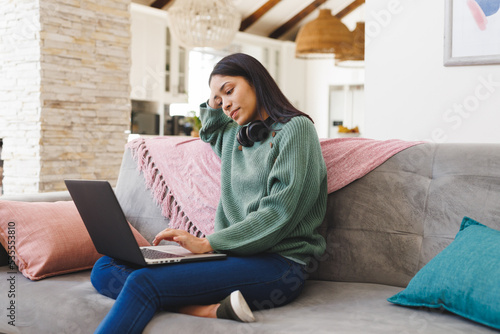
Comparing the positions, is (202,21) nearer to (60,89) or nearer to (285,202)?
(60,89)

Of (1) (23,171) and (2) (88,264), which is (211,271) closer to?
(2) (88,264)

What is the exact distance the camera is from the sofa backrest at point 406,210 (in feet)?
5.32

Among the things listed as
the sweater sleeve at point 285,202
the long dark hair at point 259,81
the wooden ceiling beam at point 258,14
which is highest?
the wooden ceiling beam at point 258,14

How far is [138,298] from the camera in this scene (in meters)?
1.37

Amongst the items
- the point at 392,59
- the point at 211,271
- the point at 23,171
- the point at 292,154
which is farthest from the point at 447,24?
the point at 23,171

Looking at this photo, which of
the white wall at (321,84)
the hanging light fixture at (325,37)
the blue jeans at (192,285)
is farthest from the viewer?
the white wall at (321,84)

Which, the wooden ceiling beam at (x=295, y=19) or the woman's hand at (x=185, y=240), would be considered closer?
the woman's hand at (x=185, y=240)

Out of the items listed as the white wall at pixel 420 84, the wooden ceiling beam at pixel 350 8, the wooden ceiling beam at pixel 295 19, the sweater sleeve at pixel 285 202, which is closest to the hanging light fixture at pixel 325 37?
the white wall at pixel 420 84

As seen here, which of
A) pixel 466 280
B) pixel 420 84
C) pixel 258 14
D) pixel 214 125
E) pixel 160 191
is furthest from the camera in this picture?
pixel 258 14

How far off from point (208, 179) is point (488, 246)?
3.33 feet

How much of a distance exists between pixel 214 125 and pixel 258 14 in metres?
6.70

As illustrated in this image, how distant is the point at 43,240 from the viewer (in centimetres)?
184

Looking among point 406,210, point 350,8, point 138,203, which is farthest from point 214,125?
point 350,8

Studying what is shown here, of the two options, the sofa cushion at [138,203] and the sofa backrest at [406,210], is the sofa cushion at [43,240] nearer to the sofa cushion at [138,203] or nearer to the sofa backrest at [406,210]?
the sofa cushion at [138,203]
